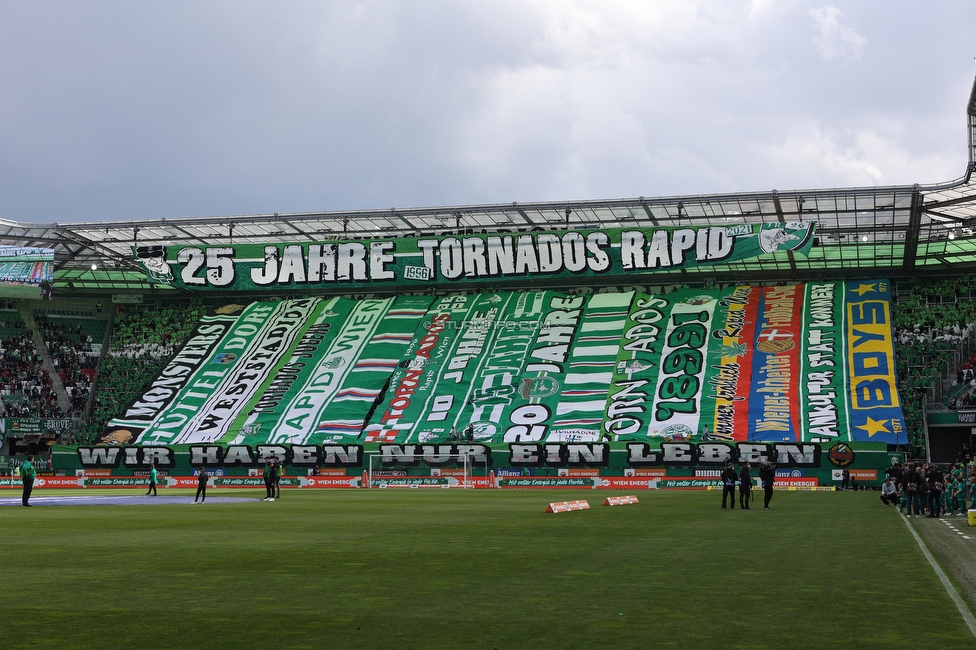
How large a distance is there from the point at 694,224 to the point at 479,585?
59.6 m

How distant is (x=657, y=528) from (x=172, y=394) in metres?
57.8

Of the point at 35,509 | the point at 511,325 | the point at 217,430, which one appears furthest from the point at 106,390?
the point at 35,509

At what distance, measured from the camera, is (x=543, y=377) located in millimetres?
68375

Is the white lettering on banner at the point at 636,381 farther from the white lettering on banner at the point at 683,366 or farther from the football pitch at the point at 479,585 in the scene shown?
the football pitch at the point at 479,585

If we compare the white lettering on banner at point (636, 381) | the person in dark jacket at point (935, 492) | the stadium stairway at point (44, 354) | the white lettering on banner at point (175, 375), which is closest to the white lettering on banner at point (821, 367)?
the white lettering on banner at point (636, 381)

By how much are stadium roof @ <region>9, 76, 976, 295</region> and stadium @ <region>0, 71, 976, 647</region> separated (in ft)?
0.93

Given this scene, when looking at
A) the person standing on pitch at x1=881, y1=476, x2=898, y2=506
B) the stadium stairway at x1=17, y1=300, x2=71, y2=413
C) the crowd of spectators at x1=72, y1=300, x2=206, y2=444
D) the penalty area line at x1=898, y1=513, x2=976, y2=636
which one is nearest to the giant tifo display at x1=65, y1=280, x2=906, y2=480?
the crowd of spectators at x1=72, y1=300, x2=206, y2=444

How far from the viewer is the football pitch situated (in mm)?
8961

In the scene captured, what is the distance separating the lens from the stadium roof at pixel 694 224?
204ft

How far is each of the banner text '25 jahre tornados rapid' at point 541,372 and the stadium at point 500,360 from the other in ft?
0.73

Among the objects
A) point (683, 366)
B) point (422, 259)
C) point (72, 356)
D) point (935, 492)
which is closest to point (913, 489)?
point (935, 492)

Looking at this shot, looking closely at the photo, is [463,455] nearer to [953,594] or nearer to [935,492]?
[935,492]

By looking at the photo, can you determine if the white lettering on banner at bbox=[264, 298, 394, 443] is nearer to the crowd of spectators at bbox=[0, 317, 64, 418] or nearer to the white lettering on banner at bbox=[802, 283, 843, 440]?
the crowd of spectators at bbox=[0, 317, 64, 418]

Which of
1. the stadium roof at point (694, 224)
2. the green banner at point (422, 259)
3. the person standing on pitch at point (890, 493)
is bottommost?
the person standing on pitch at point (890, 493)
